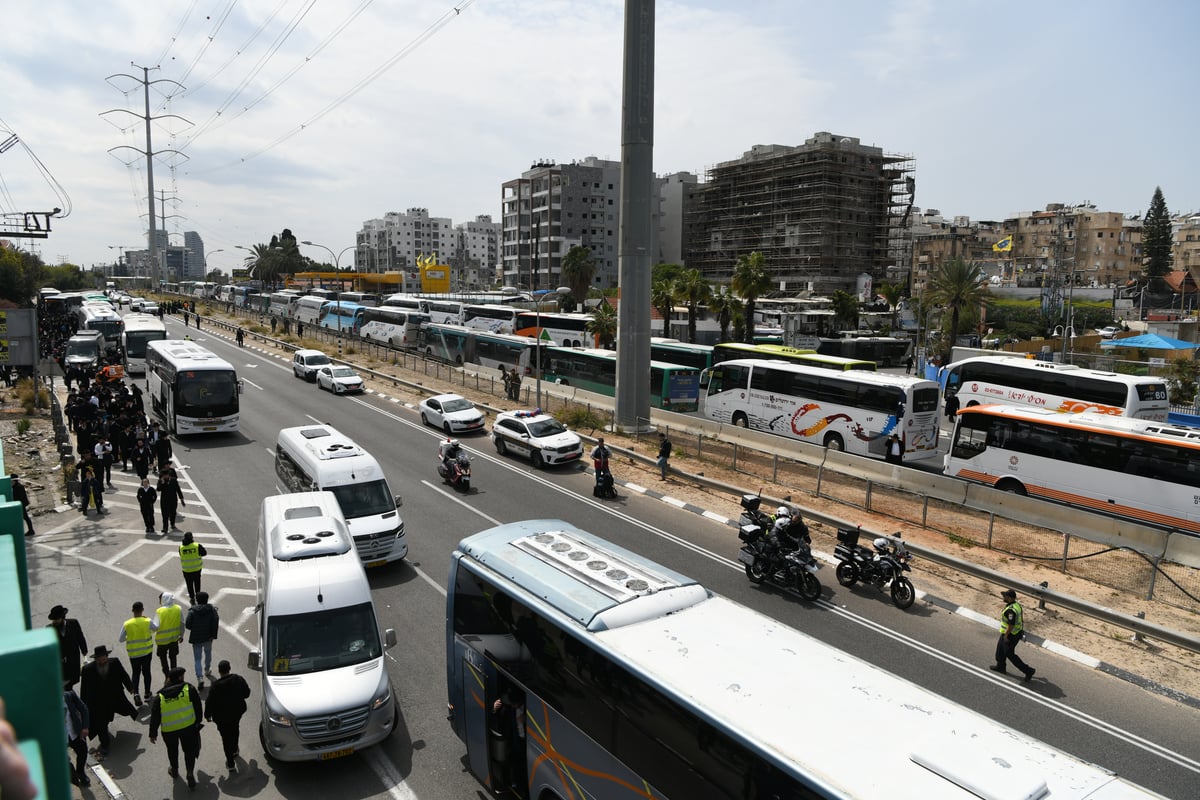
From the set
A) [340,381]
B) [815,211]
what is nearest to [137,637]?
[340,381]

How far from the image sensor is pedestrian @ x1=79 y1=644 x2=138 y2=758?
930 centimetres

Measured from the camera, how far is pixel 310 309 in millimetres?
79438

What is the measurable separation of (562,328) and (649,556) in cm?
3978

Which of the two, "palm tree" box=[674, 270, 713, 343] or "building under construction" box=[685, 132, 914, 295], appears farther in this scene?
"building under construction" box=[685, 132, 914, 295]

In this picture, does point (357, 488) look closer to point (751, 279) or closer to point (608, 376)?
point (608, 376)

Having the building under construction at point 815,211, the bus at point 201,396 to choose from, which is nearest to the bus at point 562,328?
the bus at point 201,396

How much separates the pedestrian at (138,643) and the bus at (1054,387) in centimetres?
2822

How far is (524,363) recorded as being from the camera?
147ft

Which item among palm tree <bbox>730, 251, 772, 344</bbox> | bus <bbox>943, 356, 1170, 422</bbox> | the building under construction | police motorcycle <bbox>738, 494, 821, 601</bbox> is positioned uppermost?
the building under construction

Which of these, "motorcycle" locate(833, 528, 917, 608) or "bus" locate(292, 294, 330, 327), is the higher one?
"bus" locate(292, 294, 330, 327)

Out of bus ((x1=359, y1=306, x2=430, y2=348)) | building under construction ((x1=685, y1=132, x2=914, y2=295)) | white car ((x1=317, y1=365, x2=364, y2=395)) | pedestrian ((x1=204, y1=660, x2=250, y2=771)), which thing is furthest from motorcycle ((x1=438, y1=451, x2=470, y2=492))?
building under construction ((x1=685, y1=132, x2=914, y2=295))

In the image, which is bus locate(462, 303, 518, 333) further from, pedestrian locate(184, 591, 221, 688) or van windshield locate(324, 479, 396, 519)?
pedestrian locate(184, 591, 221, 688)

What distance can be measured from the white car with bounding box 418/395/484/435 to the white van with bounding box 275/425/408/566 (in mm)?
12241

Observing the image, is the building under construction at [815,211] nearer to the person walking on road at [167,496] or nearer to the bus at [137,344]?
the bus at [137,344]
